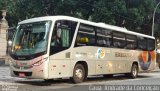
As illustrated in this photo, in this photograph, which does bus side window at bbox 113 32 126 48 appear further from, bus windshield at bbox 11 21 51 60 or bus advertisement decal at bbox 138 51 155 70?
bus windshield at bbox 11 21 51 60

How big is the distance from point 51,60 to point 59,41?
3.35 ft

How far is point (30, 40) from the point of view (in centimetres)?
1614

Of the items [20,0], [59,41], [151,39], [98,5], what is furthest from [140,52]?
[20,0]

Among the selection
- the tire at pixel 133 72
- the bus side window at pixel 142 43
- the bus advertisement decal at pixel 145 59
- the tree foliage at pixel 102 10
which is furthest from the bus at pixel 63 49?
the tree foliage at pixel 102 10

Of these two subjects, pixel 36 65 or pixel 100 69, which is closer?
pixel 36 65

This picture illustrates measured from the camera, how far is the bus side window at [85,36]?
1780 cm

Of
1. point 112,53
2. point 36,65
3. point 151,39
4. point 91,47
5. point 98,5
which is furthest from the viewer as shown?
point 98,5

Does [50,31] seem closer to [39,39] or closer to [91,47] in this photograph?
[39,39]

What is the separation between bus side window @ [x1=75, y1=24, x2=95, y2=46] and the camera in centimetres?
1780

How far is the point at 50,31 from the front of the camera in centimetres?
1583

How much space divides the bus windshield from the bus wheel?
8.44 feet

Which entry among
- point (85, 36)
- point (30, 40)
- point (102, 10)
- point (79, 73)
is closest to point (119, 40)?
point (85, 36)

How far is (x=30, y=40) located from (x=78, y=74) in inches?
124

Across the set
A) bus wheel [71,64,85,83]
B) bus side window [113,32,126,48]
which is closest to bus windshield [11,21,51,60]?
bus wheel [71,64,85,83]
